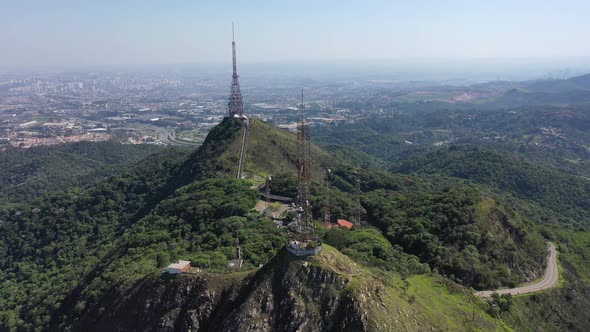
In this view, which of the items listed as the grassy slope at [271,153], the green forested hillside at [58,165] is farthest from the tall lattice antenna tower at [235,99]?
the green forested hillside at [58,165]

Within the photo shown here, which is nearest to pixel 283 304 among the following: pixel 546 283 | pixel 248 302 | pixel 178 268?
pixel 248 302

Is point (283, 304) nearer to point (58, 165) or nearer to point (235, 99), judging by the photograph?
point (235, 99)

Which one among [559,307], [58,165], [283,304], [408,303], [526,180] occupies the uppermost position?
[283,304]

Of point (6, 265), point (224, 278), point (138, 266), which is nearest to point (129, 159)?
point (6, 265)

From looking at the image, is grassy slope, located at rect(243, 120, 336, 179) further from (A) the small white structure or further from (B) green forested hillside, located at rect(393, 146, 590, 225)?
(B) green forested hillside, located at rect(393, 146, 590, 225)

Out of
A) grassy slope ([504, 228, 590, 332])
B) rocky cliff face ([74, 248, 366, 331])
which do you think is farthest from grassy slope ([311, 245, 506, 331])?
grassy slope ([504, 228, 590, 332])

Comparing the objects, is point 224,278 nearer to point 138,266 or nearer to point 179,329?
point 179,329

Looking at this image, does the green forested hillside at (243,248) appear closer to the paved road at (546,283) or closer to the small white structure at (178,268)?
the small white structure at (178,268)
